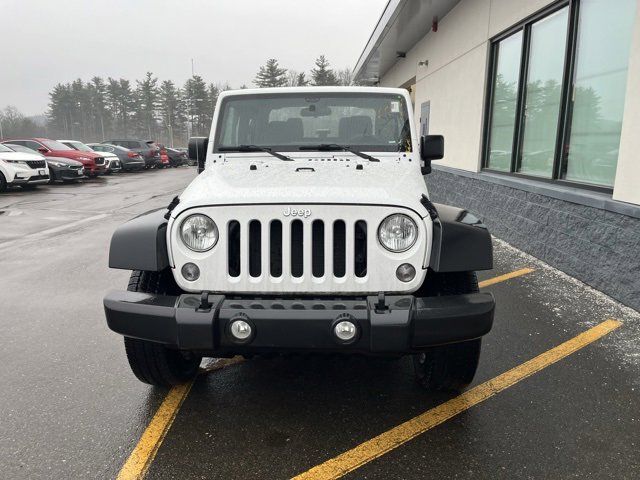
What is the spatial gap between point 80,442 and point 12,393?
2.81ft

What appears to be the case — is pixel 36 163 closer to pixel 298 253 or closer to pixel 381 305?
pixel 298 253

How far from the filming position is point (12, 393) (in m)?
3.19

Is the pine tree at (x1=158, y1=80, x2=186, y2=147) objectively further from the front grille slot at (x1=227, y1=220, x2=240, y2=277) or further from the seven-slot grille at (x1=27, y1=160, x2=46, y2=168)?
the front grille slot at (x1=227, y1=220, x2=240, y2=277)

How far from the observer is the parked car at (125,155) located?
25.5m

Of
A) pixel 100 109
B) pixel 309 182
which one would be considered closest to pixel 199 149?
pixel 309 182

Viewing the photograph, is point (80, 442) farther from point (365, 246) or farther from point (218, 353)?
point (365, 246)

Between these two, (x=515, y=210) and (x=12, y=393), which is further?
(x=515, y=210)

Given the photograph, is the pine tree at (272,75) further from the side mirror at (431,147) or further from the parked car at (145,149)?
the side mirror at (431,147)

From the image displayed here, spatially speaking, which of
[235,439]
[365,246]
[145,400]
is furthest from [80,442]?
[365,246]

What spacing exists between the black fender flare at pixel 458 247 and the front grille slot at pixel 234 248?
98cm

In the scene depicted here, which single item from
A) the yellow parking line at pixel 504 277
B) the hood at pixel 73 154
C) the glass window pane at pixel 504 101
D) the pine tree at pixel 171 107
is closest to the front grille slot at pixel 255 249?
the yellow parking line at pixel 504 277

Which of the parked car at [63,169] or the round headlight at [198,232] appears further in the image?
the parked car at [63,169]

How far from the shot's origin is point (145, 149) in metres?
27.9

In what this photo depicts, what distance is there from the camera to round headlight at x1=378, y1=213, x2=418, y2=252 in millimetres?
2555
